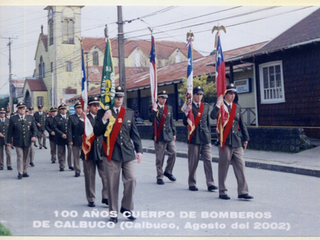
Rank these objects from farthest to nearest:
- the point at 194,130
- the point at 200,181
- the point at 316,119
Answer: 1. the point at 316,119
2. the point at 200,181
3. the point at 194,130

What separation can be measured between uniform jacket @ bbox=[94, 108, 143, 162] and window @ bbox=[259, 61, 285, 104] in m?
10.0

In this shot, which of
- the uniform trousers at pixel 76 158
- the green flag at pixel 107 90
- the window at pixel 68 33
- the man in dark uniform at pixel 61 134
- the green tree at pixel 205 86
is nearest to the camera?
the green flag at pixel 107 90

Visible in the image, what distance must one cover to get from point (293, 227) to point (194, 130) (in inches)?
121

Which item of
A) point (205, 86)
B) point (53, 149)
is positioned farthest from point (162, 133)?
point (205, 86)

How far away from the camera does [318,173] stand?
8.73 metres

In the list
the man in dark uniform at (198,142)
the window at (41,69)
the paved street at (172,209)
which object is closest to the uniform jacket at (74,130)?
the paved street at (172,209)

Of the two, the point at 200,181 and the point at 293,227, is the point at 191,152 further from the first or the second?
the point at 293,227

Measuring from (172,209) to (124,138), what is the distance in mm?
1408

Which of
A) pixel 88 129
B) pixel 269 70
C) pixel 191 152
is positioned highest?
pixel 269 70

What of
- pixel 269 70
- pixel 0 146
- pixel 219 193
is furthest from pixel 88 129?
pixel 269 70

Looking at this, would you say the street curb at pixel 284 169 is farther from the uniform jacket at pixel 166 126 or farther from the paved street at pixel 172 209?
the uniform jacket at pixel 166 126

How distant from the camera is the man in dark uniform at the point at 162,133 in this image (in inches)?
325

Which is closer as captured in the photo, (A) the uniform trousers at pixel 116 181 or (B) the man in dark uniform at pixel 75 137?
(A) the uniform trousers at pixel 116 181

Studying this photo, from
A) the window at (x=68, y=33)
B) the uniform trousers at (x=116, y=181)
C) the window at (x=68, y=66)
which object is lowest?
the uniform trousers at (x=116, y=181)
